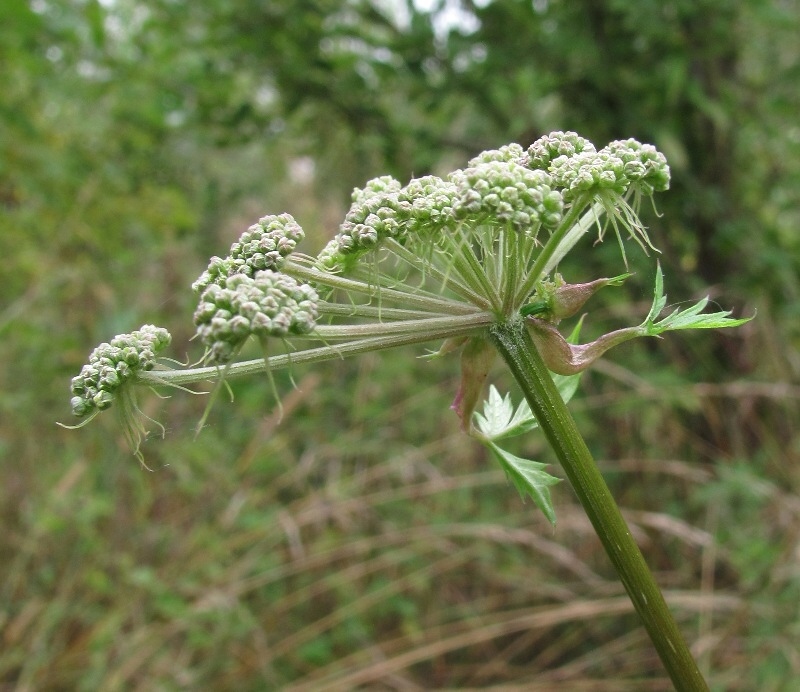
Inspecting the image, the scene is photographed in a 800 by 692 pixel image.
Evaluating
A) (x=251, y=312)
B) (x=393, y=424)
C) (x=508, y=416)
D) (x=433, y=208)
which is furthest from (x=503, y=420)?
(x=393, y=424)

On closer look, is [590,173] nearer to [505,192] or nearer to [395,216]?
[505,192]

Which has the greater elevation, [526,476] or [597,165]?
→ [597,165]

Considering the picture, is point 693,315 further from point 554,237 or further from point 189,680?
point 189,680

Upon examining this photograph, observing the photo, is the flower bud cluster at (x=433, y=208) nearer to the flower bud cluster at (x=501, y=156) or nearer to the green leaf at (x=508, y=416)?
the flower bud cluster at (x=501, y=156)

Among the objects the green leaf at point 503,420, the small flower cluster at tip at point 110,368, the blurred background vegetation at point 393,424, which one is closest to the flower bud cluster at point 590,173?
the green leaf at point 503,420

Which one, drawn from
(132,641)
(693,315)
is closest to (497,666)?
(132,641)
